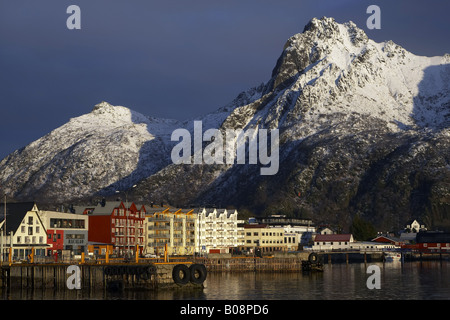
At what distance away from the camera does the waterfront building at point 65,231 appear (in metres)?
162

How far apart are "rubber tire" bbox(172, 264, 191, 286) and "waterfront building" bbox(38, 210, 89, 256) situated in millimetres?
50914

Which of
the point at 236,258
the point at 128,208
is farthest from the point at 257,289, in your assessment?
the point at 128,208

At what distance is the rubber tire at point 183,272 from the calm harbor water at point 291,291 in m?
2.37

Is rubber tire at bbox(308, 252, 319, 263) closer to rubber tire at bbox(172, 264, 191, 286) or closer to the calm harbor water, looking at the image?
the calm harbor water

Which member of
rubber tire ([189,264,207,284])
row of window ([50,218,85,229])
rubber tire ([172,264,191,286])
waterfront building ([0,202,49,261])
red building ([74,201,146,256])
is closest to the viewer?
rubber tire ([172,264,191,286])

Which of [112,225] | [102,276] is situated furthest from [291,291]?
[112,225]

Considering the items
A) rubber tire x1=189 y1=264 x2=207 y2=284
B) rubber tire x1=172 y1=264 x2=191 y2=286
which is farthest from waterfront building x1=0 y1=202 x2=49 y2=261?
rubber tire x1=189 y1=264 x2=207 y2=284

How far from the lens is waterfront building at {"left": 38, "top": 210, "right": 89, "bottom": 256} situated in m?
162

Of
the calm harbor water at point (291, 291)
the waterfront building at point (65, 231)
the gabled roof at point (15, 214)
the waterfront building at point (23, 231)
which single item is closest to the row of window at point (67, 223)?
the waterfront building at point (65, 231)

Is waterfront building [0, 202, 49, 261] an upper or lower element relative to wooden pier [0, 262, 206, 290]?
upper

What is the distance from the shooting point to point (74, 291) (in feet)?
372

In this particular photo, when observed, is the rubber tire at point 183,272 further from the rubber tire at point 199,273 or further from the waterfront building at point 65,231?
the waterfront building at point 65,231
